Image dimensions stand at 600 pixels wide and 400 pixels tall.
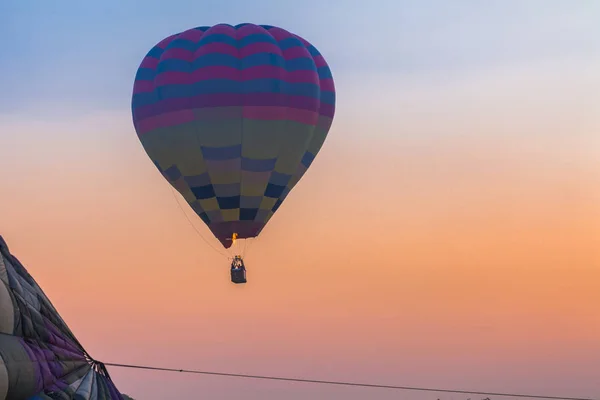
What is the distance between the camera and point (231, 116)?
34.4 metres

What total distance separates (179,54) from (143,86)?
1.66 m

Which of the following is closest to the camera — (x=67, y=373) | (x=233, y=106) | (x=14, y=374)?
(x=14, y=374)

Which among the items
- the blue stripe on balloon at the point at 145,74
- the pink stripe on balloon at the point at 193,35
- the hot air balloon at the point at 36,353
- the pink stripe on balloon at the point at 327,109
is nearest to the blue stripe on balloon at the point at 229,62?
the blue stripe on balloon at the point at 145,74

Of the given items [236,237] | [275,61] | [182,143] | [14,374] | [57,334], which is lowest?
[14,374]

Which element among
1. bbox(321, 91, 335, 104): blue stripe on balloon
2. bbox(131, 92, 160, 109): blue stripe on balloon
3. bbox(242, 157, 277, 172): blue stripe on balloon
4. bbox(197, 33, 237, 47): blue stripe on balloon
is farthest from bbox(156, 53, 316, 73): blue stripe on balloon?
bbox(242, 157, 277, 172): blue stripe on balloon

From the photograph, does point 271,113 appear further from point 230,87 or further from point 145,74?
point 145,74

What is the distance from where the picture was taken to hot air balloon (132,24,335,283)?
3438 centimetres

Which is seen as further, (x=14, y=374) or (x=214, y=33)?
(x=214, y=33)

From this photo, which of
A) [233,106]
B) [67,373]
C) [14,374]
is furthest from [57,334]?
[233,106]

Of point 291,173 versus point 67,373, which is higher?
point 291,173

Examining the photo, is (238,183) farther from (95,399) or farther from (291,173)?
(95,399)

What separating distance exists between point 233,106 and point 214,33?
2580mm

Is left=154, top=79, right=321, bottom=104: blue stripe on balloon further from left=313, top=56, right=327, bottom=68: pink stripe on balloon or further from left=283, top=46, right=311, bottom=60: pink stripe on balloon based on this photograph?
left=313, top=56, right=327, bottom=68: pink stripe on balloon

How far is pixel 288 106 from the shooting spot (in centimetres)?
3459
